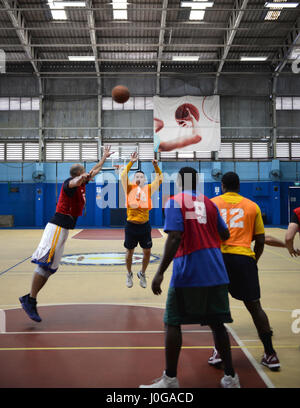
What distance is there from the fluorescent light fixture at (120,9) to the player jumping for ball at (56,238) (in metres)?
17.2

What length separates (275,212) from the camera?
24844 millimetres

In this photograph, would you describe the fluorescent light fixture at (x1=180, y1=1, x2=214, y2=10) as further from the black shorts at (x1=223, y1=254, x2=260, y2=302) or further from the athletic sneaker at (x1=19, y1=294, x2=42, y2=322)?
the black shorts at (x1=223, y1=254, x2=260, y2=302)

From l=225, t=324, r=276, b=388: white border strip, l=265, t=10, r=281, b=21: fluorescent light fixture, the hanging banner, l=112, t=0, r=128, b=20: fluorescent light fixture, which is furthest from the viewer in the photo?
the hanging banner

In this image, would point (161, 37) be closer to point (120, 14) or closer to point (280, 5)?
point (120, 14)

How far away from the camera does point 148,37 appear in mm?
22250

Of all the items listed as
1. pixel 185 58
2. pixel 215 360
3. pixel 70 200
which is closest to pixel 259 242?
pixel 215 360

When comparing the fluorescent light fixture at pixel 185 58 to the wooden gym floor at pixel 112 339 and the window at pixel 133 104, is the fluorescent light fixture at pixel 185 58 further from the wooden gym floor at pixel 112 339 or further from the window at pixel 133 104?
the wooden gym floor at pixel 112 339

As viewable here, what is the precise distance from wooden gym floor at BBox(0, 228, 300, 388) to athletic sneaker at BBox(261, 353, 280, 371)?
0.05 meters

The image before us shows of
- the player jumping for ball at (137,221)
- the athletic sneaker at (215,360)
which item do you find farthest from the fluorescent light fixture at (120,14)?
the athletic sneaker at (215,360)

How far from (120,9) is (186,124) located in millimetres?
7687

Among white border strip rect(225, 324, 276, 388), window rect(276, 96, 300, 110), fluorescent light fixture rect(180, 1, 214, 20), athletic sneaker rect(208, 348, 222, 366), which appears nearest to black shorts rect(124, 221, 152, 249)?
white border strip rect(225, 324, 276, 388)

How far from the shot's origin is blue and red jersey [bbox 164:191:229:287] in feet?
9.16

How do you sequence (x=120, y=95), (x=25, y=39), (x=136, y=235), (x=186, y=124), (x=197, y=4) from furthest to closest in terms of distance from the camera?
(x=186, y=124), (x=25, y=39), (x=197, y=4), (x=120, y=95), (x=136, y=235)
